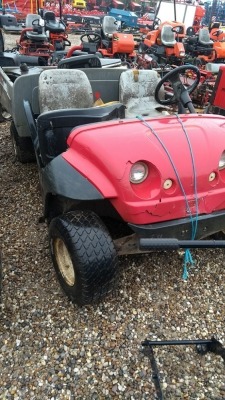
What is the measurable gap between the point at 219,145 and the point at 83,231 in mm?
826

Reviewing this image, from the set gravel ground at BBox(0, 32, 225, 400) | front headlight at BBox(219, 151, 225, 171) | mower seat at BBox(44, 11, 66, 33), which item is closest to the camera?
gravel ground at BBox(0, 32, 225, 400)

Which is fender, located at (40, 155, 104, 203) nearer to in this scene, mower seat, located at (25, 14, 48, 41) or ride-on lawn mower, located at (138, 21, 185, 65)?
mower seat, located at (25, 14, 48, 41)

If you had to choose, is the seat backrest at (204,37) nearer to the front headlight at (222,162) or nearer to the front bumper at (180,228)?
the front headlight at (222,162)

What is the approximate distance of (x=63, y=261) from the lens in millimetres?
2051

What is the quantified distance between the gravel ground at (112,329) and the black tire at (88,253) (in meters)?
0.18

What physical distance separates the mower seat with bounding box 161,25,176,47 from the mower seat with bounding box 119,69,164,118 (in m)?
5.82

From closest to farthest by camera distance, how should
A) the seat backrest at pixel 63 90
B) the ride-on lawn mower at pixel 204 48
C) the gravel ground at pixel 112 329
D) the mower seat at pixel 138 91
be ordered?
the gravel ground at pixel 112 329, the seat backrest at pixel 63 90, the mower seat at pixel 138 91, the ride-on lawn mower at pixel 204 48

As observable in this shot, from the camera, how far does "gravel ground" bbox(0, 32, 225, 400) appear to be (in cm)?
158

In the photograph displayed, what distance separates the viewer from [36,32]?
26.2 feet

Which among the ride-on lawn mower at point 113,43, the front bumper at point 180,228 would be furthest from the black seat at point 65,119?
the ride-on lawn mower at point 113,43

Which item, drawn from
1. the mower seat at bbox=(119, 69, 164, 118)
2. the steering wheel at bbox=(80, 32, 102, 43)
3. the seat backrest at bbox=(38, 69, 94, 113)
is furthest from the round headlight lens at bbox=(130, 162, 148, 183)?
the steering wheel at bbox=(80, 32, 102, 43)

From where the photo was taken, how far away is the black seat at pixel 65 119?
7.06 ft

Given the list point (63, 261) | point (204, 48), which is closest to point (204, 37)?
Answer: point (204, 48)

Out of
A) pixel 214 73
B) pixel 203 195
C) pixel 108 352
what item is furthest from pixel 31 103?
pixel 214 73
